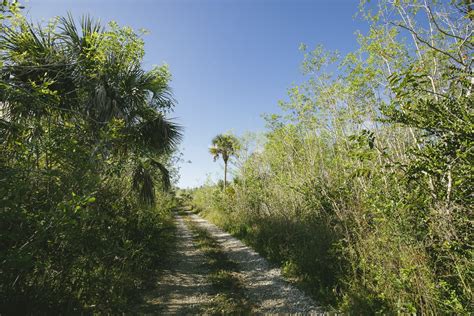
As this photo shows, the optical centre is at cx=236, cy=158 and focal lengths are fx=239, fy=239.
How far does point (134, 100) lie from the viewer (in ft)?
21.5

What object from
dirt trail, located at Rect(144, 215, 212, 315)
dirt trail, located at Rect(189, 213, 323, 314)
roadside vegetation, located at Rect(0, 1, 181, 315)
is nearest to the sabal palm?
roadside vegetation, located at Rect(0, 1, 181, 315)

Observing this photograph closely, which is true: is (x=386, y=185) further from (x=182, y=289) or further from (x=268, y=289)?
(x=182, y=289)

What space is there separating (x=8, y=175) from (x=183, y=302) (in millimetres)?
3942

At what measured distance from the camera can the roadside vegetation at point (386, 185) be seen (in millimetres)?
2371

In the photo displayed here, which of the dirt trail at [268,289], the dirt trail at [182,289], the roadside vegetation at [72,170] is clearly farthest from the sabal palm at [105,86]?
the dirt trail at [268,289]

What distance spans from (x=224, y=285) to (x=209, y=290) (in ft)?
1.32

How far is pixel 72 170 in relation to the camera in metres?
3.52

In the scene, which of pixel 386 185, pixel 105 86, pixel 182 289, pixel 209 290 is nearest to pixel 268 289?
pixel 209 290

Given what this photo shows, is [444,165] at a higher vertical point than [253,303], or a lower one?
higher

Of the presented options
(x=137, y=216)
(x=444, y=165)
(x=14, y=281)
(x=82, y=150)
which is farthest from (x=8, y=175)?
(x=137, y=216)

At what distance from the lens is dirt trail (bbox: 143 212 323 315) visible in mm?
4618

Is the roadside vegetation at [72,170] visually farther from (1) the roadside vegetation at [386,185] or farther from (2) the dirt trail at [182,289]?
(1) the roadside vegetation at [386,185]

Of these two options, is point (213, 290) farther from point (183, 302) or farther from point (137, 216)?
point (137, 216)

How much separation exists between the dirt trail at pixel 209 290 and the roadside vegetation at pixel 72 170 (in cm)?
63
